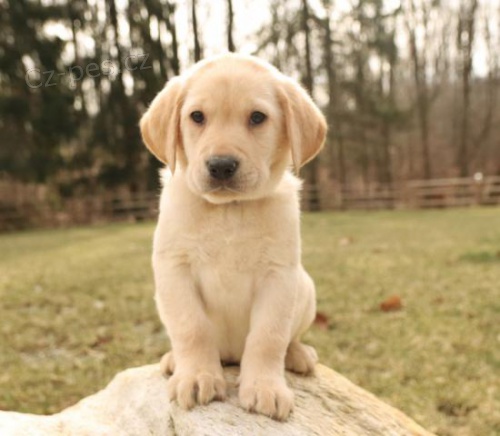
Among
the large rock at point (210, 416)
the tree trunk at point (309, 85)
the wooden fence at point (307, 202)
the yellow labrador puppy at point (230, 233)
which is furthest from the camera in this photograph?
the tree trunk at point (309, 85)

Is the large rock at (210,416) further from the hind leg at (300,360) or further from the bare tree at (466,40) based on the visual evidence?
the bare tree at (466,40)

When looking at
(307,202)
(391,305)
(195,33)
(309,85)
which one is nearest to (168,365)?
(391,305)

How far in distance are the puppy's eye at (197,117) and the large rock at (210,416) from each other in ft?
3.30

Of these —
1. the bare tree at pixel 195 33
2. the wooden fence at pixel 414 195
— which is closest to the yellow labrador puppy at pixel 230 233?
the bare tree at pixel 195 33

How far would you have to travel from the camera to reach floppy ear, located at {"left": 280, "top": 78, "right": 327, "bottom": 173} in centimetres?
222

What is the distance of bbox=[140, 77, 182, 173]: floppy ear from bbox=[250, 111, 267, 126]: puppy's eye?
0.30 m

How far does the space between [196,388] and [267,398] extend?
0.83 ft

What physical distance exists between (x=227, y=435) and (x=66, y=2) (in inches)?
761

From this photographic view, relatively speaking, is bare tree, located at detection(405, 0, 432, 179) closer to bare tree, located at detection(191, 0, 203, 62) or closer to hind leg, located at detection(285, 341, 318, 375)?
bare tree, located at detection(191, 0, 203, 62)

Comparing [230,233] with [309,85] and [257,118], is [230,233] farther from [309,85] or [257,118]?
[309,85]

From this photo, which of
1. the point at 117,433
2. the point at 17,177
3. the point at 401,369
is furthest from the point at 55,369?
the point at 17,177

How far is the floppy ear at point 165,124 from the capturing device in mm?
2232

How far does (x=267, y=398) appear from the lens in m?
1.96

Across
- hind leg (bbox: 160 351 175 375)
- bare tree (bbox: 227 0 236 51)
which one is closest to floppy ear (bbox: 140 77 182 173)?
hind leg (bbox: 160 351 175 375)
